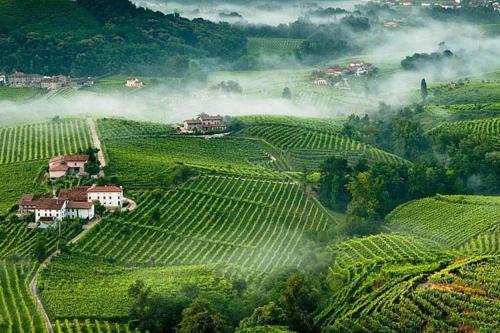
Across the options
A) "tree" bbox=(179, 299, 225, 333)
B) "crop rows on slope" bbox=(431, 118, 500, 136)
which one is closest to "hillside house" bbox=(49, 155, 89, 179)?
"tree" bbox=(179, 299, 225, 333)

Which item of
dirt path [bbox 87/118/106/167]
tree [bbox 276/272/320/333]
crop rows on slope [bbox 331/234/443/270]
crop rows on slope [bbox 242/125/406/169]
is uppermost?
dirt path [bbox 87/118/106/167]

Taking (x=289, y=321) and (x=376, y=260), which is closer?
(x=289, y=321)

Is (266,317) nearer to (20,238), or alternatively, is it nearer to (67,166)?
(20,238)

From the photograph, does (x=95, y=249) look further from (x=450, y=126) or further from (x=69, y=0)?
(x=69, y=0)

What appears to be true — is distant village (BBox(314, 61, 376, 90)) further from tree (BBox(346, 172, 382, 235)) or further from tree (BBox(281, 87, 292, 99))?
tree (BBox(346, 172, 382, 235))

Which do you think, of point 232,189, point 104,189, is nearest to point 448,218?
point 232,189

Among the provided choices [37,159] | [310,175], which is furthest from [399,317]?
[37,159]
